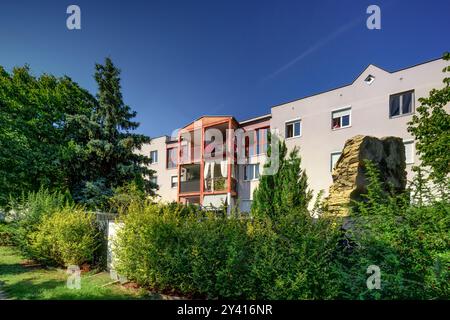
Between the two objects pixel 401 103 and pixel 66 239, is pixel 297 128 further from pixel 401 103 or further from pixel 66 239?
pixel 66 239

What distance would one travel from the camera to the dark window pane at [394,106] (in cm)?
1561

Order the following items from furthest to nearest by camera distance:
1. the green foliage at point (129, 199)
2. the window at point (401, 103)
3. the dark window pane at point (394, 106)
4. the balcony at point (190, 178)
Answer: the balcony at point (190, 178) < the dark window pane at point (394, 106) < the window at point (401, 103) < the green foliage at point (129, 199)

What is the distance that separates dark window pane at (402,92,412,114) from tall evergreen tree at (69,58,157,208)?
51.2ft

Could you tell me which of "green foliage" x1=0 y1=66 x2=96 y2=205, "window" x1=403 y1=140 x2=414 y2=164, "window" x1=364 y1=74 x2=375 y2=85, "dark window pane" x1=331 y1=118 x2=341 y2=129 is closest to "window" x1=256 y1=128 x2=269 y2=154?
"dark window pane" x1=331 y1=118 x2=341 y2=129

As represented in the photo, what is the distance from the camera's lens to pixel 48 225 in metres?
9.08

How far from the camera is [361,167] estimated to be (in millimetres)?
8633

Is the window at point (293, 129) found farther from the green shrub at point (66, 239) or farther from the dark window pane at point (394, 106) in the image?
the green shrub at point (66, 239)

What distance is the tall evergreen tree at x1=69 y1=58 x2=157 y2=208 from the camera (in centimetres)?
Answer: 1633

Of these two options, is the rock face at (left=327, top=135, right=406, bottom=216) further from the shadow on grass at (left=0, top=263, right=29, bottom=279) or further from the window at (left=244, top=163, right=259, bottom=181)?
the window at (left=244, top=163, right=259, bottom=181)

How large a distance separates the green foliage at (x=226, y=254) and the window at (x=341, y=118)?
14.3m

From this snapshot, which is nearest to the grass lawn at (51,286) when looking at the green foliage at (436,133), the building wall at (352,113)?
A: the green foliage at (436,133)

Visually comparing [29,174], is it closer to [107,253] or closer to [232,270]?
[107,253]
